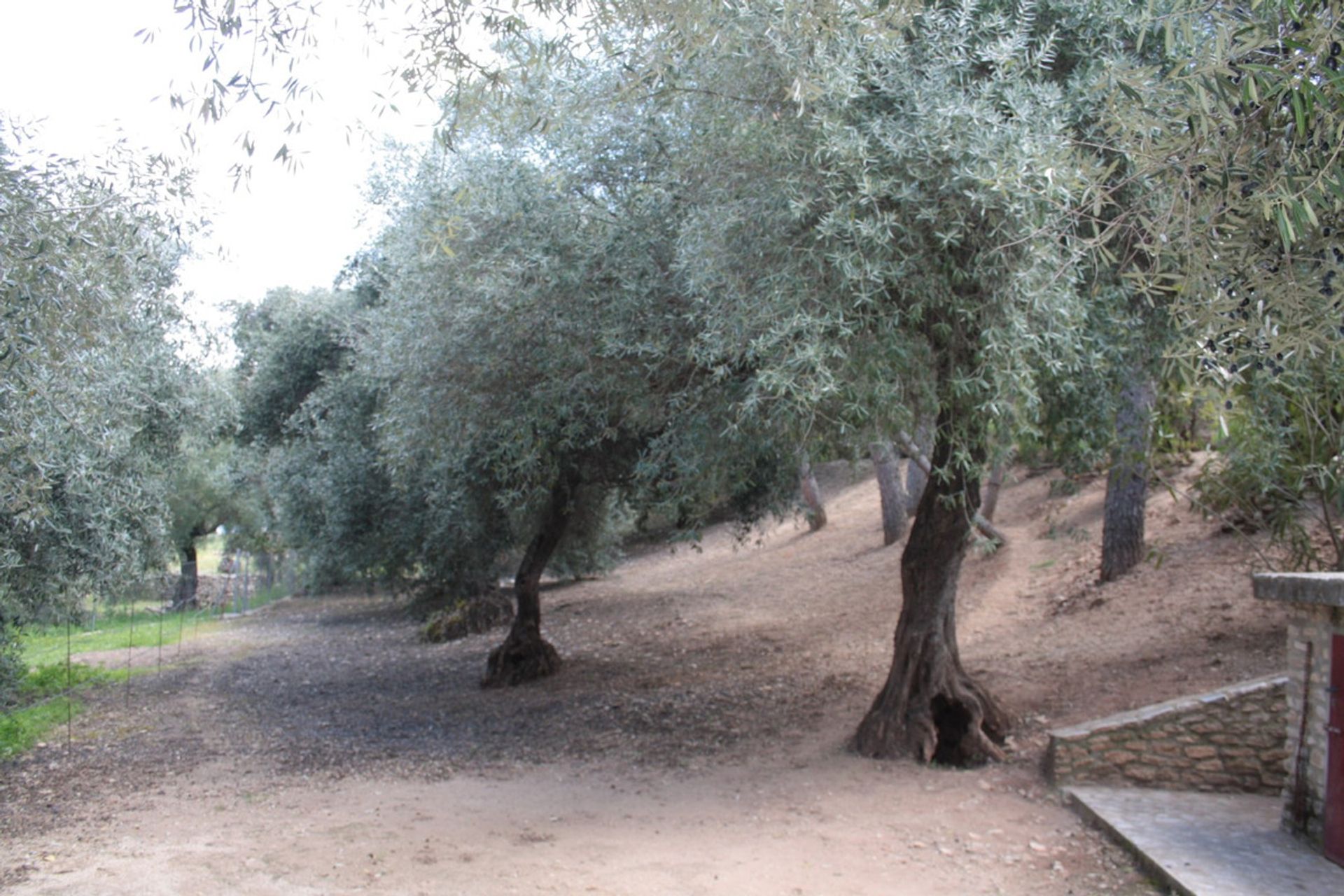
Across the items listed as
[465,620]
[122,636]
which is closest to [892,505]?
[465,620]

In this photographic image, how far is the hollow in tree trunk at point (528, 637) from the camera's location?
1506 cm

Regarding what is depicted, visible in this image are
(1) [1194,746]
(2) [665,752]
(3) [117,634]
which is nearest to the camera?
(1) [1194,746]

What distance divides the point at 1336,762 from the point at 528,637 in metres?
10.6

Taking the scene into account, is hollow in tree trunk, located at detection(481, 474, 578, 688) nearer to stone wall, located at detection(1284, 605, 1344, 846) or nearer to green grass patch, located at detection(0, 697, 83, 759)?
green grass patch, located at detection(0, 697, 83, 759)

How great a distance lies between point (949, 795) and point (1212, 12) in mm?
6042

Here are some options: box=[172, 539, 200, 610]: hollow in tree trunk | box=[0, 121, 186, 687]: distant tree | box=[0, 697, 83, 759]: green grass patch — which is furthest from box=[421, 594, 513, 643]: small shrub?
box=[172, 539, 200, 610]: hollow in tree trunk

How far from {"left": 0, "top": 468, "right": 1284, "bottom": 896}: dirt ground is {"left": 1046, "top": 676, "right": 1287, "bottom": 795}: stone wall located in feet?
1.50

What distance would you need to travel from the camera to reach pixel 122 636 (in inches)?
985

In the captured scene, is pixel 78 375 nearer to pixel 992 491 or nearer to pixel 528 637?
pixel 528 637

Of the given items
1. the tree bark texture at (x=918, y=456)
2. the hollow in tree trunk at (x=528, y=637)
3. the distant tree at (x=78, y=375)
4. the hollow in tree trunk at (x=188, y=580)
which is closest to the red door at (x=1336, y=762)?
the tree bark texture at (x=918, y=456)

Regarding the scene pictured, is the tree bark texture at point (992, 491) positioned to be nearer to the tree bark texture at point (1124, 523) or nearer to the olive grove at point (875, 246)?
the tree bark texture at point (1124, 523)

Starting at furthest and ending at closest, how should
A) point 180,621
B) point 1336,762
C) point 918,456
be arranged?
point 180,621 < point 918,456 < point 1336,762

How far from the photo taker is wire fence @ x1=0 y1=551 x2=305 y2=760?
44.6 ft

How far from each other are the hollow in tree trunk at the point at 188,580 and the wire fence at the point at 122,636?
66mm
